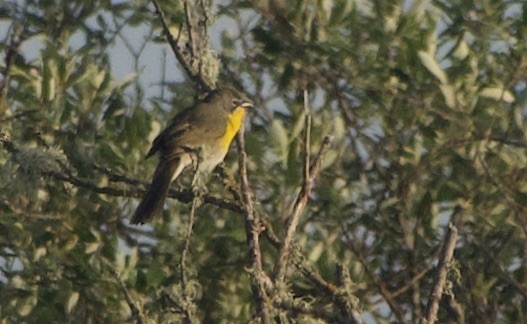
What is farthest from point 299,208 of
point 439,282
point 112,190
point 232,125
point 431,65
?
point 232,125

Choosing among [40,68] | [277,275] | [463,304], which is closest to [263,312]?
[277,275]

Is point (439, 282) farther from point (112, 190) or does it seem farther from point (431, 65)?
point (431, 65)

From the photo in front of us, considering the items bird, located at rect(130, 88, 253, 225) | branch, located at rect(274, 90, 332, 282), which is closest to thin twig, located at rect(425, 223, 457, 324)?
branch, located at rect(274, 90, 332, 282)

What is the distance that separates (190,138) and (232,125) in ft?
1.05

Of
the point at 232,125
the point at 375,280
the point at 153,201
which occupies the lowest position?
the point at 375,280

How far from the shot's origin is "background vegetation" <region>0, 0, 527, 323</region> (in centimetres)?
669

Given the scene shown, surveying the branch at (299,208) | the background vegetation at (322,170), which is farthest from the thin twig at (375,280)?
the branch at (299,208)

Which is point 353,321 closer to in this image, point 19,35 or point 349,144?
point 349,144

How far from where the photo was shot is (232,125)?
25.0 feet

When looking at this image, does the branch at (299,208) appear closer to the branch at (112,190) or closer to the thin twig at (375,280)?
Result: the branch at (112,190)

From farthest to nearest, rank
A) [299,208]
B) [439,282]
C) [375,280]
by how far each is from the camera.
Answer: [375,280] → [299,208] → [439,282]

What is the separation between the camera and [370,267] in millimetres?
6910

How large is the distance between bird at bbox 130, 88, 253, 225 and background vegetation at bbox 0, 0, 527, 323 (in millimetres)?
82

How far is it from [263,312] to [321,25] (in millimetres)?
3431
